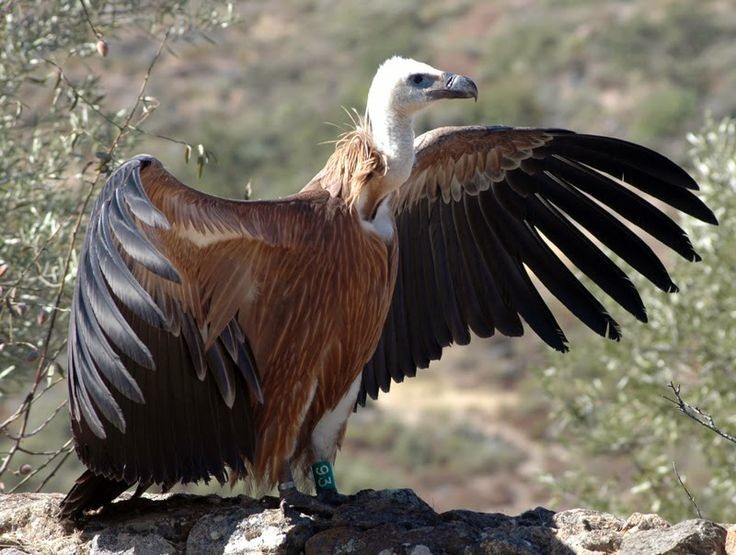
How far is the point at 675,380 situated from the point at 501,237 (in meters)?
3.89

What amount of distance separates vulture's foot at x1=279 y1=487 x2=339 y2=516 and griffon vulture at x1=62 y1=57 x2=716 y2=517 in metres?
0.02

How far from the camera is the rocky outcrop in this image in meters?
4.94

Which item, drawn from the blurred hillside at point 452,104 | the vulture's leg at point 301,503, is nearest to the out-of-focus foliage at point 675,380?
the vulture's leg at point 301,503

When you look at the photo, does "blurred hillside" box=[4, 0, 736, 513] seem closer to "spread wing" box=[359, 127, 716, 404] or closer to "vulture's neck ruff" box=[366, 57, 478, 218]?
"spread wing" box=[359, 127, 716, 404]

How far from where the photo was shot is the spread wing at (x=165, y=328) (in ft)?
15.3

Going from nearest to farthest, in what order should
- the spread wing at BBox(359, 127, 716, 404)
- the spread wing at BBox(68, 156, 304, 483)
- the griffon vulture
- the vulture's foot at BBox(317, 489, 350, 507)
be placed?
the spread wing at BBox(68, 156, 304, 483) → the griffon vulture → the vulture's foot at BBox(317, 489, 350, 507) → the spread wing at BBox(359, 127, 716, 404)

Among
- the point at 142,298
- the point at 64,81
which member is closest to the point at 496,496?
the point at 64,81

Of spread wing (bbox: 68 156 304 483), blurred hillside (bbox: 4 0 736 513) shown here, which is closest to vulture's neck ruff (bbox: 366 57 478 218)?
spread wing (bbox: 68 156 304 483)

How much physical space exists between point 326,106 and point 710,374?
25.2 metres

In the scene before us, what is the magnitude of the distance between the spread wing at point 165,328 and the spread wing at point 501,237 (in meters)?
1.38

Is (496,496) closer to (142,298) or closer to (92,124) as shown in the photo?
(92,124)

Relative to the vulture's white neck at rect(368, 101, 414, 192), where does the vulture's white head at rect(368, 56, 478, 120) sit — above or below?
above

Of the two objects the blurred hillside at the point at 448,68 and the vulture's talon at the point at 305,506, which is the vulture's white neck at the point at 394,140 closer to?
the vulture's talon at the point at 305,506

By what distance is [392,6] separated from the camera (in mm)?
41219
